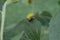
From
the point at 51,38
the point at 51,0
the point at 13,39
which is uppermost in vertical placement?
the point at 51,38

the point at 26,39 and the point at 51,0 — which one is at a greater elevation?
the point at 26,39

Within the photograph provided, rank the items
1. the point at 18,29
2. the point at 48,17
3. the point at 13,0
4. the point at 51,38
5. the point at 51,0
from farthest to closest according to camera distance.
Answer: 1. the point at 51,0
2. the point at 48,17
3. the point at 18,29
4. the point at 13,0
5. the point at 51,38

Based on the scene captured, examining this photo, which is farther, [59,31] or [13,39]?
[13,39]

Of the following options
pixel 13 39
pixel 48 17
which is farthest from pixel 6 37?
pixel 48 17

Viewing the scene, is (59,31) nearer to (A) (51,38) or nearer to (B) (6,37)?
(A) (51,38)

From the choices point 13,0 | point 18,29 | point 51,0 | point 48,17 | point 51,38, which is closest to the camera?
point 51,38

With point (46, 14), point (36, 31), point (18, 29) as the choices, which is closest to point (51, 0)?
point (46, 14)

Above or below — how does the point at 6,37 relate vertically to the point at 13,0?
below

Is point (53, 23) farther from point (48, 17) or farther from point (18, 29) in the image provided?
point (48, 17)

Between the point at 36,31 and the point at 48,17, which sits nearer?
the point at 36,31
